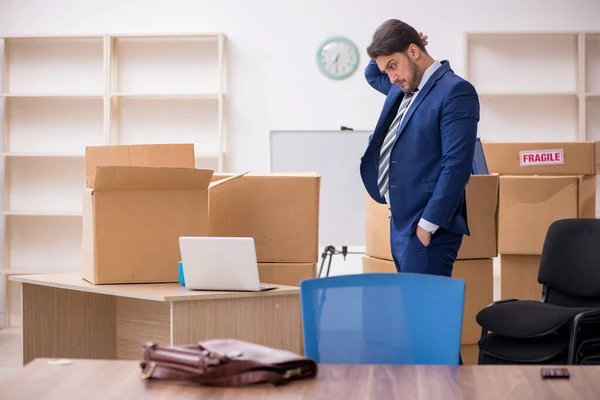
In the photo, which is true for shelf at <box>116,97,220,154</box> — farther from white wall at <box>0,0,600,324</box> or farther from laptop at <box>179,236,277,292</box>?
laptop at <box>179,236,277,292</box>

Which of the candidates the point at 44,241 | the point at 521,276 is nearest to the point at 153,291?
the point at 521,276

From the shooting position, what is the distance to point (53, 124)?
5684mm

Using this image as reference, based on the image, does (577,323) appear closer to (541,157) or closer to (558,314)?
(558,314)

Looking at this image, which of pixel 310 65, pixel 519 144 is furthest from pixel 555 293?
pixel 310 65

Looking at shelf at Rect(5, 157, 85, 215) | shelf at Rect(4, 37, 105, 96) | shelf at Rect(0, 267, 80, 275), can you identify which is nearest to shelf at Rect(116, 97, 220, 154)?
shelf at Rect(4, 37, 105, 96)

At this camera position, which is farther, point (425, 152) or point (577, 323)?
point (577, 323)

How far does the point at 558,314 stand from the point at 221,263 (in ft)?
4.16

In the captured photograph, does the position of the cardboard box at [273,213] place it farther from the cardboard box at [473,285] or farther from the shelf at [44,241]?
the shelf at [44,241]

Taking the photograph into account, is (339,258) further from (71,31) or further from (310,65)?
(71,31)

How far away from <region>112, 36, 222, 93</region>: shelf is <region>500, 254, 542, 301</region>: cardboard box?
2.63 metres

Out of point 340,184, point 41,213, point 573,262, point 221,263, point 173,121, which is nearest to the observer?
point 221,263

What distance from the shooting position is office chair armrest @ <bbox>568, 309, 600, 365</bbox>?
274cm

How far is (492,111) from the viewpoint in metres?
5.49

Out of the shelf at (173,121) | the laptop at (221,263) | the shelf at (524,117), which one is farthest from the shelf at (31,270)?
the laptop at (221,263)
